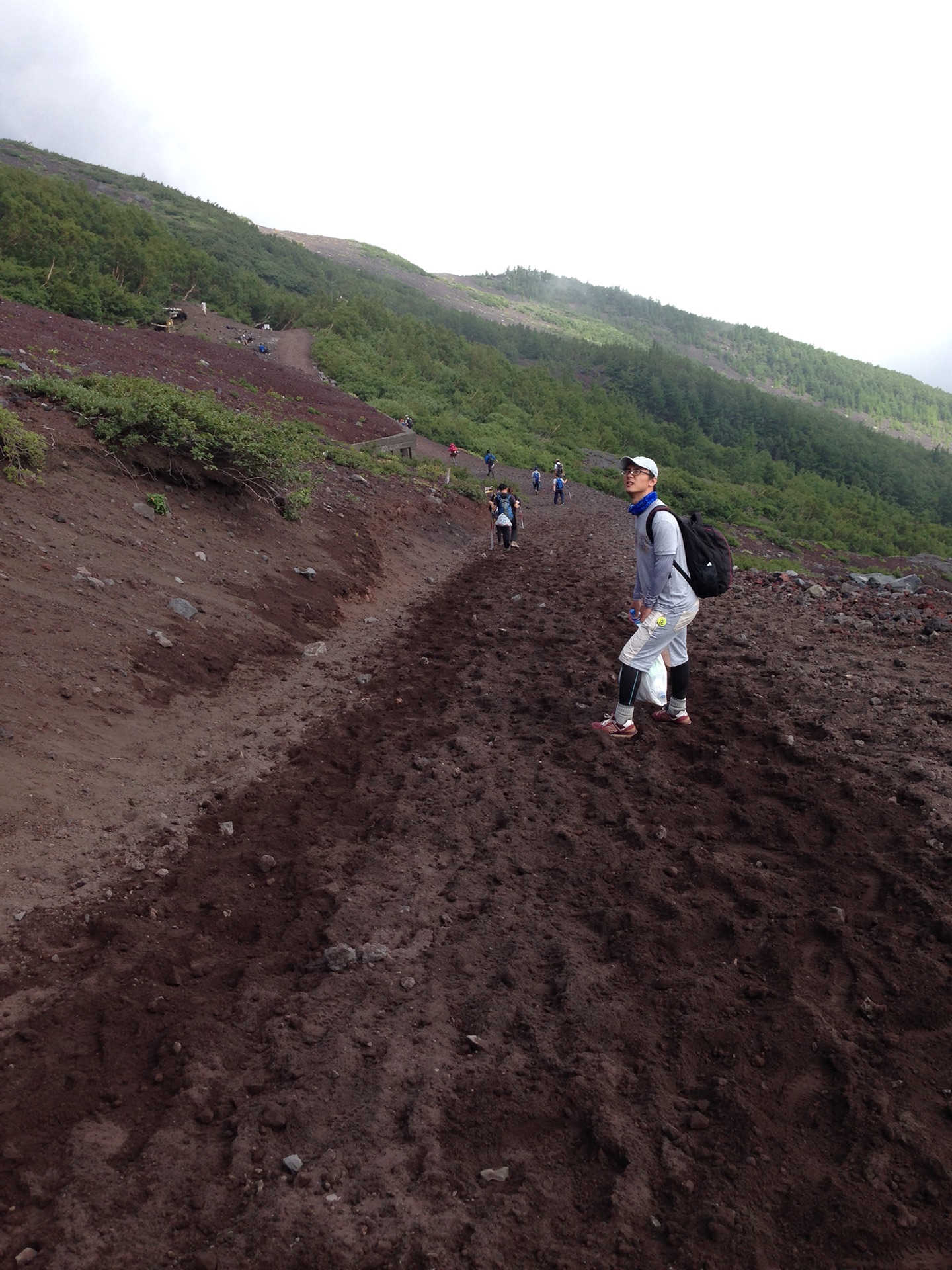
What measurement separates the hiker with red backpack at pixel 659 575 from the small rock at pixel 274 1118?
11.7ft

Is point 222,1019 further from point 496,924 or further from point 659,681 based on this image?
point 659,681

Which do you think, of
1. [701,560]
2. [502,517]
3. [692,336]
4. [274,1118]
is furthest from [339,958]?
[692,336]

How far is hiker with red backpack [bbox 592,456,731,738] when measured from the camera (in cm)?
516

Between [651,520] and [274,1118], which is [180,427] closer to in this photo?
[651,520]

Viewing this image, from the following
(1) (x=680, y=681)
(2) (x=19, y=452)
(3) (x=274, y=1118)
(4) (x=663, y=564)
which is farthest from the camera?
(2) (x=19, y=452)

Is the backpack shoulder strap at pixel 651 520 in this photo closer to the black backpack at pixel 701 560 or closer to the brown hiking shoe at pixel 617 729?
the black backpack at pixel 701 560

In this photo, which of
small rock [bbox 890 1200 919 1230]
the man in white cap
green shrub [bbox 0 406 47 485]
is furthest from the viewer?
green shrub [bbox 0 406 47 485]

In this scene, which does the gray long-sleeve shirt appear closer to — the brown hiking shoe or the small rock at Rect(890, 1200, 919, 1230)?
the brown hiking shoe

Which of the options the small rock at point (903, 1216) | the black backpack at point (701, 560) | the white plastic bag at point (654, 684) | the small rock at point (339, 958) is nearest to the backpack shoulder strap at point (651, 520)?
the black backpack at point (701, 560)

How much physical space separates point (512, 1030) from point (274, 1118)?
89cm

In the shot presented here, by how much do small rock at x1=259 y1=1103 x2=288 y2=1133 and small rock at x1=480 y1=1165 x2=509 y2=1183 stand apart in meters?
0.65

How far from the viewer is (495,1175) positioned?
214 centimetres

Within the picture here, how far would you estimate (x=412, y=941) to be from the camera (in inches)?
129

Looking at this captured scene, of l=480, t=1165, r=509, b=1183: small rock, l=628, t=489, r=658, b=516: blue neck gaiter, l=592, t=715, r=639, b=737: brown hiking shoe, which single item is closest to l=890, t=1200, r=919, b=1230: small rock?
l=480, t=1165, r=509, b=1183: small rock
